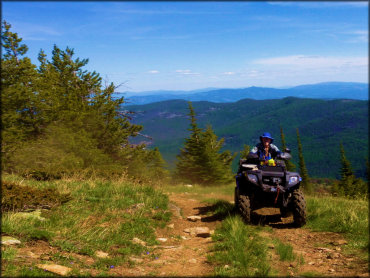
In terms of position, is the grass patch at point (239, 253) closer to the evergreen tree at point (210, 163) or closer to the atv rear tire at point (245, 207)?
the atv rear tire at point (245, 207)

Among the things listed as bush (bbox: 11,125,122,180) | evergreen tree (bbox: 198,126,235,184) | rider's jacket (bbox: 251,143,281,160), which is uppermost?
rider's jacket (bbox: 251,143,281,160)

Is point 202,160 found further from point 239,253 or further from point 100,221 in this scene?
point 239,253

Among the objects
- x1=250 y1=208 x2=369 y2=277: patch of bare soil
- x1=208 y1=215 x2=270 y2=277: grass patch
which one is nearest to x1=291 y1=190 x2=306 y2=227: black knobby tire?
x1=250 y1=208 x2=369 y2=277: patch of bare soil

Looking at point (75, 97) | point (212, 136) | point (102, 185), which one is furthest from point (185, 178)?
point (102, 185)

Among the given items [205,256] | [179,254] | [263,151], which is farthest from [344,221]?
[179,254]

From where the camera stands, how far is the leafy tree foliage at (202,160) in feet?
115

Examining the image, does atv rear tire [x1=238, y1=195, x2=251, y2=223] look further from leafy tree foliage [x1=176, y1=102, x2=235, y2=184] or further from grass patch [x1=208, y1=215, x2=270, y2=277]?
leafy tree foliage [x1=176, y1=102, x2=235, y2=184]

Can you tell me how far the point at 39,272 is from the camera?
154 inches

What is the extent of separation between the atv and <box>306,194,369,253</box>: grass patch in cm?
48

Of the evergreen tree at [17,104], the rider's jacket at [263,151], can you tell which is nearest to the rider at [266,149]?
the rider's jacket at [263,151]

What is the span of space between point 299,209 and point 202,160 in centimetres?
2883

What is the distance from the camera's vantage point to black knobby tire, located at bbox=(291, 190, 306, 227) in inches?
286

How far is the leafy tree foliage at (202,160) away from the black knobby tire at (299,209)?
27.2m

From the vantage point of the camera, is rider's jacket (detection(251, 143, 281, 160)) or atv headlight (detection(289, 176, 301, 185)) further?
rider's jacket (detection(251, 143, 281, 160))
